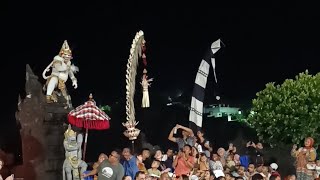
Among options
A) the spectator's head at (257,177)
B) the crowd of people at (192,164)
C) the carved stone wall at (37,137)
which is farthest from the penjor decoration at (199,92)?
the carved stone wall at (37,137)

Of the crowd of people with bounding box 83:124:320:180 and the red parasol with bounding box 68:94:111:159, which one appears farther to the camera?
the red parasol with bounding box 68:94:111:159

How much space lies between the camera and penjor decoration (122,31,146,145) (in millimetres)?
11758

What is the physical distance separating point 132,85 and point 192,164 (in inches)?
104

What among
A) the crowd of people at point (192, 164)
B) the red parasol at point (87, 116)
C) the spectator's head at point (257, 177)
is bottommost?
the spectator's head at point (257, 177)

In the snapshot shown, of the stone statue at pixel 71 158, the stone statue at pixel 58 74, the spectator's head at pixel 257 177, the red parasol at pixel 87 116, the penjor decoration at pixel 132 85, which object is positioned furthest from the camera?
the penjor decoration at pixel 132 85

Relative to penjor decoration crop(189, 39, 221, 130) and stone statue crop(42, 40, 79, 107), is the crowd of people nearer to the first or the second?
penjor decoration crop(189, 39, 221, 130)

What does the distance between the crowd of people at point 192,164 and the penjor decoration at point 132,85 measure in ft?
1.76

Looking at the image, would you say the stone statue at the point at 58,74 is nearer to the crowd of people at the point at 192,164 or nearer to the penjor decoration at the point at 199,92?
the crowd of people at the point at 192,164

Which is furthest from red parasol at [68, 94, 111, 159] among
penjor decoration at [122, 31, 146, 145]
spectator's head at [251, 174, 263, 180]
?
spectator's head at [251, 174, 263, 180]

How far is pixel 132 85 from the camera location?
1200 cm

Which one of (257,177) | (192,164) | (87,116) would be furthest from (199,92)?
(87,116)

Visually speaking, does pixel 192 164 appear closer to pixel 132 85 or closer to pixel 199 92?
pixel 132 85

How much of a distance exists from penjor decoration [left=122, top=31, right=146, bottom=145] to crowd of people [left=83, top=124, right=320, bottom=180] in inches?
21.2

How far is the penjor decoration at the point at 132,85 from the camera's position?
38.6 feet
